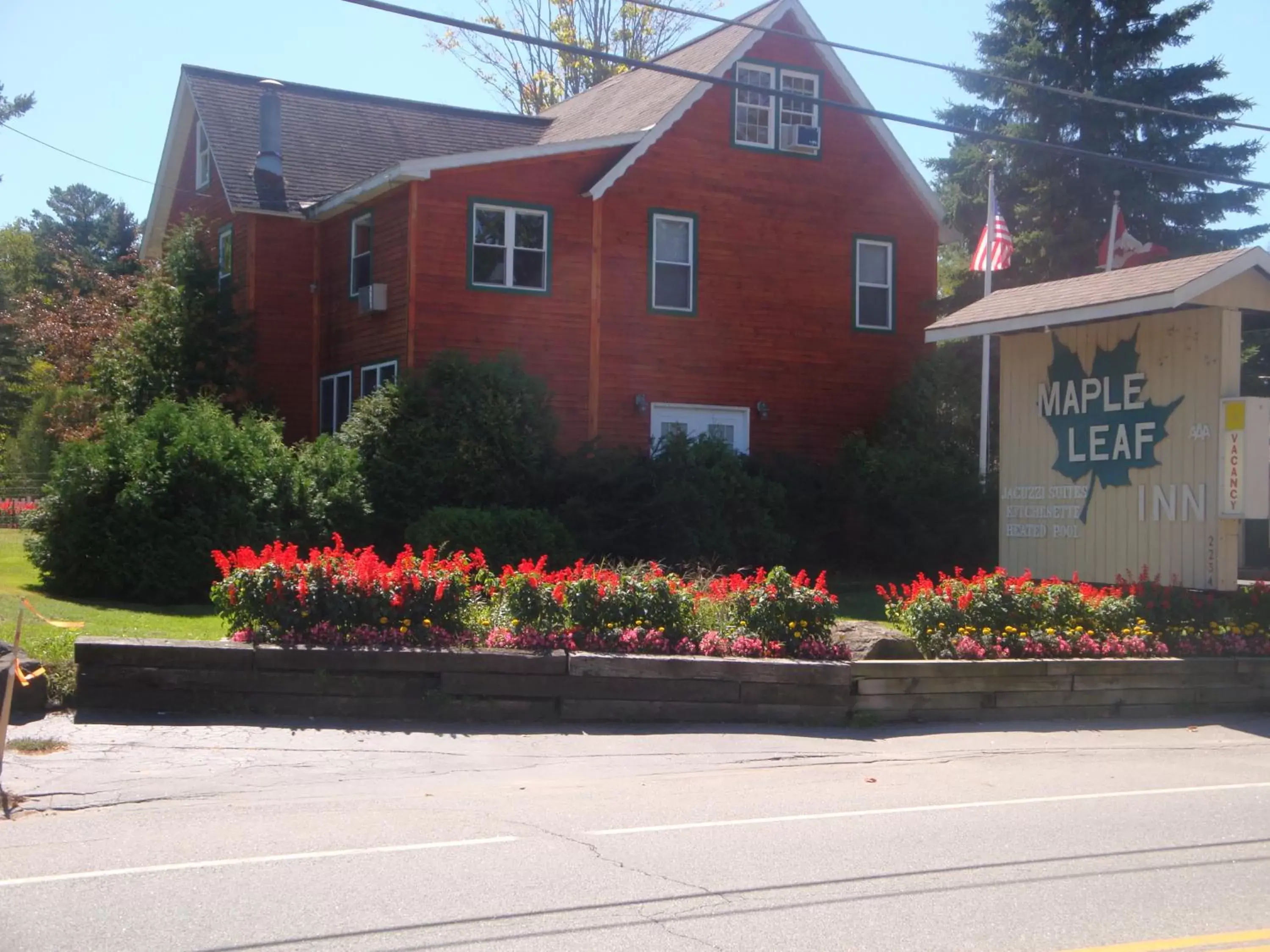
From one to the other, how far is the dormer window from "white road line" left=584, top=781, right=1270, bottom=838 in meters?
17.8

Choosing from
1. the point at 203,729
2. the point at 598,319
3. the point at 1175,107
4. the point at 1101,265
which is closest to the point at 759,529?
the point at 598,319

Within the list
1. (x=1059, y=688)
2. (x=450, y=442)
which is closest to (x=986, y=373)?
(x=450, y=442)

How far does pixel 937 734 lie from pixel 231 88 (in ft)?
72.9

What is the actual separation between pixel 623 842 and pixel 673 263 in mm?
18049

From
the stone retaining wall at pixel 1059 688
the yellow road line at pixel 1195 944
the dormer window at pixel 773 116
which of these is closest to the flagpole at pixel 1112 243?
the dormer window at pixel 773 116

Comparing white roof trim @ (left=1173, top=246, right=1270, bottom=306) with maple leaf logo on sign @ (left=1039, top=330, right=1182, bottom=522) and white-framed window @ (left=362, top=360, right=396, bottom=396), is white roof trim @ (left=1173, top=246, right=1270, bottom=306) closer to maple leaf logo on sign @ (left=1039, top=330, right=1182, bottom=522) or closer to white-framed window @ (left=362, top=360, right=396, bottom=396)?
maple leaf logo on sign @ (left=1039, top=330, right=1182, bottom=522)

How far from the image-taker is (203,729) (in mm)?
10445

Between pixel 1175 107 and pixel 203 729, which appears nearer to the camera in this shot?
pixel 203 729

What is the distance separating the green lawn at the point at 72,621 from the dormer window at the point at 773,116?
1385 cm

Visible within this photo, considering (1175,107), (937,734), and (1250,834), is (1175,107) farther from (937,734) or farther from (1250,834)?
(1250,834)

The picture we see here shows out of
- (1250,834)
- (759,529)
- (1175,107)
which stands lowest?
(1250,834)

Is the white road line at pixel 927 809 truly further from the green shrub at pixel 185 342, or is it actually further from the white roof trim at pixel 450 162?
the green shrub at pixel 185 342

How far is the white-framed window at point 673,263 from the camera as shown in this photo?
2441 centimetres

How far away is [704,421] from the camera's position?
25.0 meters
